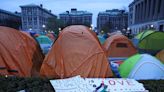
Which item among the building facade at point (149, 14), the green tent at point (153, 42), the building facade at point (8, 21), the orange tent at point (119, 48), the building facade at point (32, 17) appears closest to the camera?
the orange tent at point (119, 48)

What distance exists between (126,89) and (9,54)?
4.01 meters

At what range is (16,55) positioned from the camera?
7539 mm

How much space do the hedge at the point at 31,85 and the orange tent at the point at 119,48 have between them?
23.6 feet

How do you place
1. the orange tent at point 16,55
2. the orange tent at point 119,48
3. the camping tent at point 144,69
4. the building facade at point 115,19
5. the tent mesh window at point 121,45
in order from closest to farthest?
the camping tent at point 144,69
the orange tent at point 16,55
the orange tent at point 119,48
the tent mesh window at point 121,45
the building facade at point 115,19

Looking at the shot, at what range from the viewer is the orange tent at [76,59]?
6.79 meters

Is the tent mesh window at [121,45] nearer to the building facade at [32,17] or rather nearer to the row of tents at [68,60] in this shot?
the row of tents at [68,60]

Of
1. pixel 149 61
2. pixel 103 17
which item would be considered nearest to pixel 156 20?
pixel 149 61

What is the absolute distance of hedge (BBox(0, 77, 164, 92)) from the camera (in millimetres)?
5055

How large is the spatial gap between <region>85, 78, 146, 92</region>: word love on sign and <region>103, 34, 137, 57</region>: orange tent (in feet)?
24.3

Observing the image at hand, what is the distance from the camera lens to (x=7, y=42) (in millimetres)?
7555

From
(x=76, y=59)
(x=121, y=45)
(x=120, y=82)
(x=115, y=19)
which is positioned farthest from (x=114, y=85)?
(x=115, y=19)

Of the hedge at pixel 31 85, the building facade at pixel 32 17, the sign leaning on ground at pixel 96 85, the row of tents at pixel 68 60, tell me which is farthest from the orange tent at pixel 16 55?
the building facade at pixel 32 17

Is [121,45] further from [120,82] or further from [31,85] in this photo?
[31,85]

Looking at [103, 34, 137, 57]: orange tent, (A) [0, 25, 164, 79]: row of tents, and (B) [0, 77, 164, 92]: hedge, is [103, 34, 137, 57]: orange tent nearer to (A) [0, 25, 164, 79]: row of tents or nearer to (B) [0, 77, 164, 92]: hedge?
(A) [0, 25, 164, 79]: row of tents
